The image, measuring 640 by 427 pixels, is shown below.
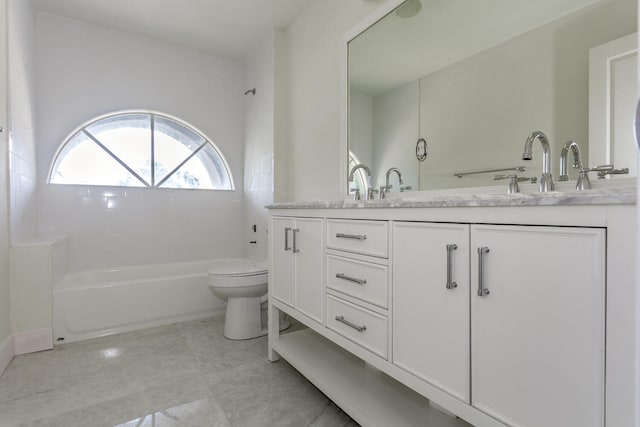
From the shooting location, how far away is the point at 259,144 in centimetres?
323

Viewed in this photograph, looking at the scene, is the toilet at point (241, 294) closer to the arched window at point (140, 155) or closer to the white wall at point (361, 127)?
the white wall at point (361, 127)

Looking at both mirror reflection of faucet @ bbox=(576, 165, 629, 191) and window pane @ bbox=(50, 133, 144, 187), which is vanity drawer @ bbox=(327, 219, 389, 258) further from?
window pane @ bbox=(50, 133, 144, 187)

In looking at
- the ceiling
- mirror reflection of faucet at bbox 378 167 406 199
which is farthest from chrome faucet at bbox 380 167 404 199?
the ceiling

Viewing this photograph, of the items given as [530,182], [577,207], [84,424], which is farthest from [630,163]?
[84,424]

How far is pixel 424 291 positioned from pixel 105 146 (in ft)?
10.7

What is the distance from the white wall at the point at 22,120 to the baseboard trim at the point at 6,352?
63 centimetres

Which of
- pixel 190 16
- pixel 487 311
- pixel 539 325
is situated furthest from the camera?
pixel 190 16

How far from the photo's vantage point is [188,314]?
8.89 ft

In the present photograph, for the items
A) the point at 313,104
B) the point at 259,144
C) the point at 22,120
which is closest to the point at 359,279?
the point at 313,104

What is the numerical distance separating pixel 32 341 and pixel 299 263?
1935 mm

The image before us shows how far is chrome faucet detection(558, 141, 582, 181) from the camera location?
111 cm

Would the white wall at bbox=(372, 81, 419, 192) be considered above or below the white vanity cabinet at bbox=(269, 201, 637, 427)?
above

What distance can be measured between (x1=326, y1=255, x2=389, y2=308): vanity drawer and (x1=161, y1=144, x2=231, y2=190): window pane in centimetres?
248

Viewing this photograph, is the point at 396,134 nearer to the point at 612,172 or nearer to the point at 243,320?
the point at 612,172
